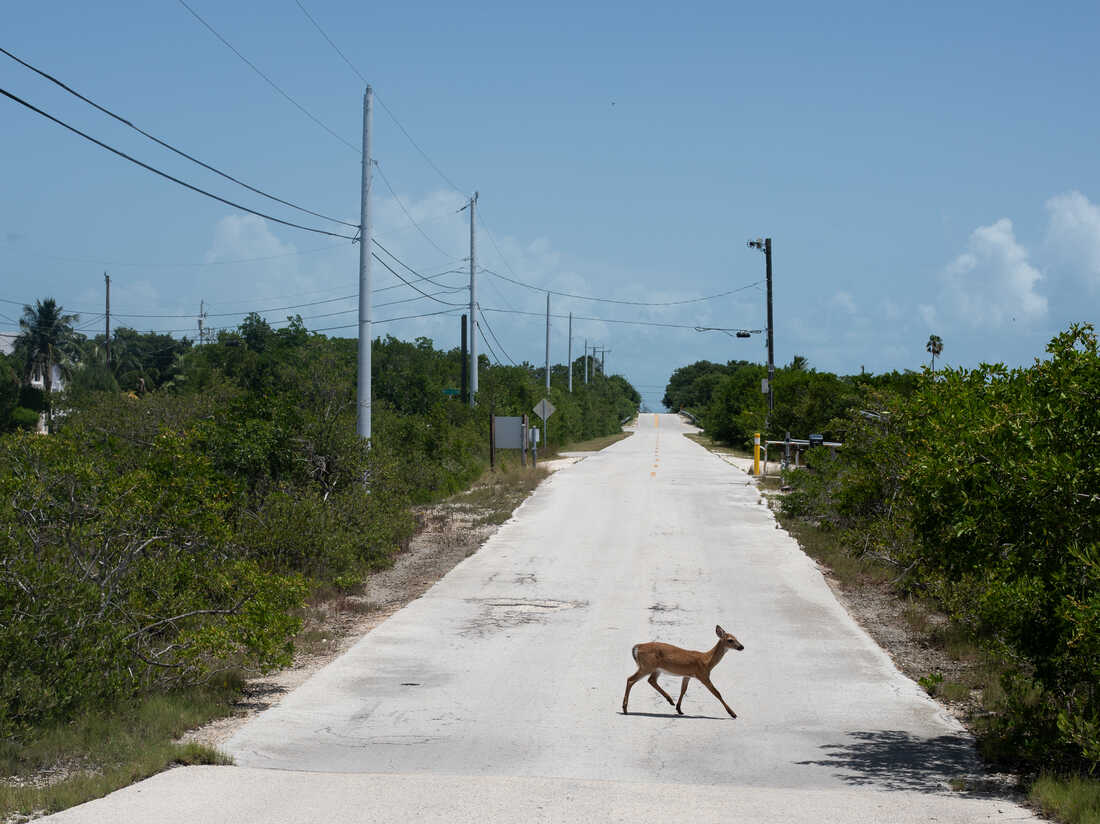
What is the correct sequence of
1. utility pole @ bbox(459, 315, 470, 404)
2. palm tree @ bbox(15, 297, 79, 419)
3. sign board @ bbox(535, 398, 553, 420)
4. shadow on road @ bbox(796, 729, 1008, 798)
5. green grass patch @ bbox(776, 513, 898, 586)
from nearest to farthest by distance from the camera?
shadow on road @ bbox(796, 729, 1008, 798) → green grass patch @ bbox(776, 513, 898, 586) → utility pole @ bbox(459, 315, 470, 404) → sign board @ bbox(535, 398, 553, 420) → palm tree @ bbox(15, 297, 79, 419)

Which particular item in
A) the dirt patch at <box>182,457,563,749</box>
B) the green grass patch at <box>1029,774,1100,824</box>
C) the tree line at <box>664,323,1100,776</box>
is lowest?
the dirt patch at <box>182,457,563,749</box>

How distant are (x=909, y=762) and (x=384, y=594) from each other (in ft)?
30.6

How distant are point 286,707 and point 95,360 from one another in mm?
75363

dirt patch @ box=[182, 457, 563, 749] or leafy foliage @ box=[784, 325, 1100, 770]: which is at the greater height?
leafy foliage @ box=[784, 325, 1100, 770]

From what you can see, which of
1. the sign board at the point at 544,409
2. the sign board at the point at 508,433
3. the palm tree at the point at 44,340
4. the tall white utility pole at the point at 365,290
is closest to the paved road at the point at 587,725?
the tall white utility pole at the point at 365,290

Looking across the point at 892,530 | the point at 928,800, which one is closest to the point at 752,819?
the point at 928,800

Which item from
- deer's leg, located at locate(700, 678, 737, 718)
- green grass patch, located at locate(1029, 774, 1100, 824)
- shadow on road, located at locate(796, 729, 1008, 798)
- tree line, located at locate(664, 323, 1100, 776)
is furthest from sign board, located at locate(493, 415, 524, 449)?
green grass patch, located at locate(1029, 774, 1100, 824)

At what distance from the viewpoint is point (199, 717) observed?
343 inches

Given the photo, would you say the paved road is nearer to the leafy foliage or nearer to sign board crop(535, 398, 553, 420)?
the leafy foliage

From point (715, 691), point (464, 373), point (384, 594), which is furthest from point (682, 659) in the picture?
point (464, 373)

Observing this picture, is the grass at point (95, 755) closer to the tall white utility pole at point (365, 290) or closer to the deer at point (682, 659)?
the deer at point (682, 659)

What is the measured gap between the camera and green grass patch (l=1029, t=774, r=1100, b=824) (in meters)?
6.18

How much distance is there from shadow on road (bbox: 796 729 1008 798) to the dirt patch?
15.0 ft

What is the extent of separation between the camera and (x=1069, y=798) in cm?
644
